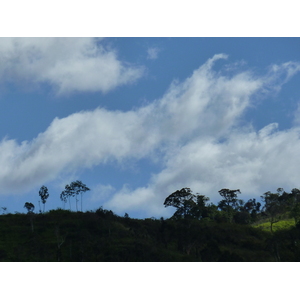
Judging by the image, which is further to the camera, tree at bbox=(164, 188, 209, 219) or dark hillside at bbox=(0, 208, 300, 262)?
tree at bbox=(164, 188, 209, 219)

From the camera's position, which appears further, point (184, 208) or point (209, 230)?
point (184, 208)

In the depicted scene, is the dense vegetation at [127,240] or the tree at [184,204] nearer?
the dense vegetation at [127,240]

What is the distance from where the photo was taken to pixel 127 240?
4294cm

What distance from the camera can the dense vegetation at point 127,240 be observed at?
38.8 meters

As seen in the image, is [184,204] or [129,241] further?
[184,204]

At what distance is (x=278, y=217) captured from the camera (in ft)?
224

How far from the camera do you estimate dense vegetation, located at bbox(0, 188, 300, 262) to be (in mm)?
38750

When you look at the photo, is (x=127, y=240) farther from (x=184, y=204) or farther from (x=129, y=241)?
(x=184, y=204)

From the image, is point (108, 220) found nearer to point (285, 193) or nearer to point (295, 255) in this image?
point (295, 255)

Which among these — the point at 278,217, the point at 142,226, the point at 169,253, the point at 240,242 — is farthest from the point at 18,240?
the point at 278,217

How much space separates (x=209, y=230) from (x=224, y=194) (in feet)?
109

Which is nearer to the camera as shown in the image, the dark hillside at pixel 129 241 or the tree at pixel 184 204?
the dark hillside at pixel 129 241

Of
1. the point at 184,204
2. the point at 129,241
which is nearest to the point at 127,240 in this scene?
the point at 129,241

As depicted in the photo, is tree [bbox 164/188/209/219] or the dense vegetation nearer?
the dense vegetation
